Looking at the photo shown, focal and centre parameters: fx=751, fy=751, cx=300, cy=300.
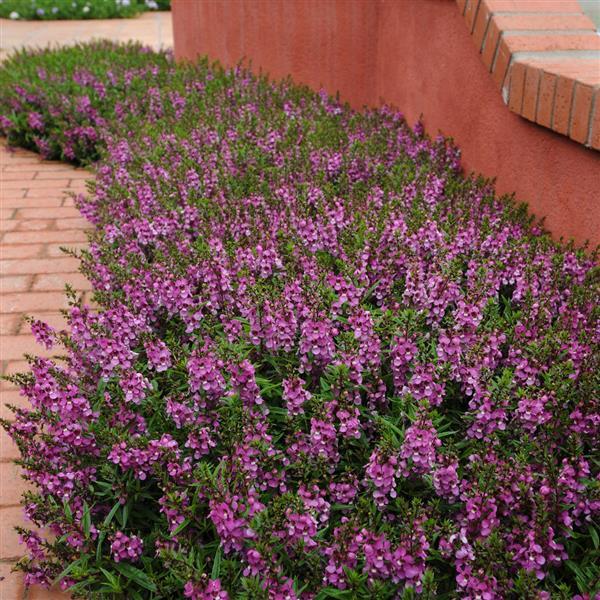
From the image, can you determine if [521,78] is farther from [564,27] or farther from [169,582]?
[169,582]

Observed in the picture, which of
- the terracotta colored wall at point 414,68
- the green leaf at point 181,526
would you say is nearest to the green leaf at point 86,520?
the green leaf at point 181,526

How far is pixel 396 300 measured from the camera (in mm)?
3137

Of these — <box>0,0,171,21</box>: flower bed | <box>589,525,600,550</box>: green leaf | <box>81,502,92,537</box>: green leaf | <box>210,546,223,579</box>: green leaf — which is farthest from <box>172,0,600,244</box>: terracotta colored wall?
<box>0,0,171,21</box>: flower bed

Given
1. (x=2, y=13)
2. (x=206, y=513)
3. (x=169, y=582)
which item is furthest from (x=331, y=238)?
(x=2, y=13)

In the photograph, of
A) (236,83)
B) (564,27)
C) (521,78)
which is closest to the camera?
(521,78)

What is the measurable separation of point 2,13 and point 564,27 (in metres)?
16.2

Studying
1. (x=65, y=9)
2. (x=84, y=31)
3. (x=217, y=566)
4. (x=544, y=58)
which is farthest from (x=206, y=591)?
(x=65, y=9)

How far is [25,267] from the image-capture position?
16.9 feet

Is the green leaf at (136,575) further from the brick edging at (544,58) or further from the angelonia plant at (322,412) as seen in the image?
the brick edging at (544,58)

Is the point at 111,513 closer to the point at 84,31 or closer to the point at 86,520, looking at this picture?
the point at 86,520

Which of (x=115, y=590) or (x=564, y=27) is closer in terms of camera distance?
(x=115, y=590)

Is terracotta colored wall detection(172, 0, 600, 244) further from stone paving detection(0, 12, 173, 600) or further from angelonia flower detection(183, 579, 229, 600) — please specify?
angelonia flower detection(183, 579, 229, 600)

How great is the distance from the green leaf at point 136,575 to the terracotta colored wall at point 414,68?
2.58 metres

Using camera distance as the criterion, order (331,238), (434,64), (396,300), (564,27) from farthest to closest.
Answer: (434,64) < (564,27) < (331,238) < (396,300)
